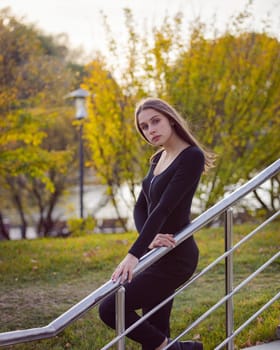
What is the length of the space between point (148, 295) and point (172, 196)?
1.54 feet

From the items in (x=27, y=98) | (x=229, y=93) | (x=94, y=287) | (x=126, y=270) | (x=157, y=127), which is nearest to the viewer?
(x=126, y=270)

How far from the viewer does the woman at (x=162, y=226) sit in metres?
2.59

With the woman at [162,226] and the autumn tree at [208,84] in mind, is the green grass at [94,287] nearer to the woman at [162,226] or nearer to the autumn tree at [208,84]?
the woman at [162,226]

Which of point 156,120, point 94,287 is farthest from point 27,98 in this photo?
point 156,120

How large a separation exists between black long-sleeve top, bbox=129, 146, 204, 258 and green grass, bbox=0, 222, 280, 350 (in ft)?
4.20

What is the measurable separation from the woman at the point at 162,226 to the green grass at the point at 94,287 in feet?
3.69

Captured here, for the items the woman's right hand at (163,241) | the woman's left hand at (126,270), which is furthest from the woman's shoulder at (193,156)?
the woman's left hand at (126,270)

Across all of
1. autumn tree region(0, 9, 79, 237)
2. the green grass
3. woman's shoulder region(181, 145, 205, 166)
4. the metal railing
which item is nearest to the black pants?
the metal railing

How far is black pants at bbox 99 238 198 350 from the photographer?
2615 millimetres

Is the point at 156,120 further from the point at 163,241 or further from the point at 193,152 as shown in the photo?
the point at 163,241

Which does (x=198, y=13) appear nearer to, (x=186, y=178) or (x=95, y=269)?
(x=95, y=269)

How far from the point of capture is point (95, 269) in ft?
21.4

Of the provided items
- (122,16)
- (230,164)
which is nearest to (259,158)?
(230,164)

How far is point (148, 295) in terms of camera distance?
265cm
